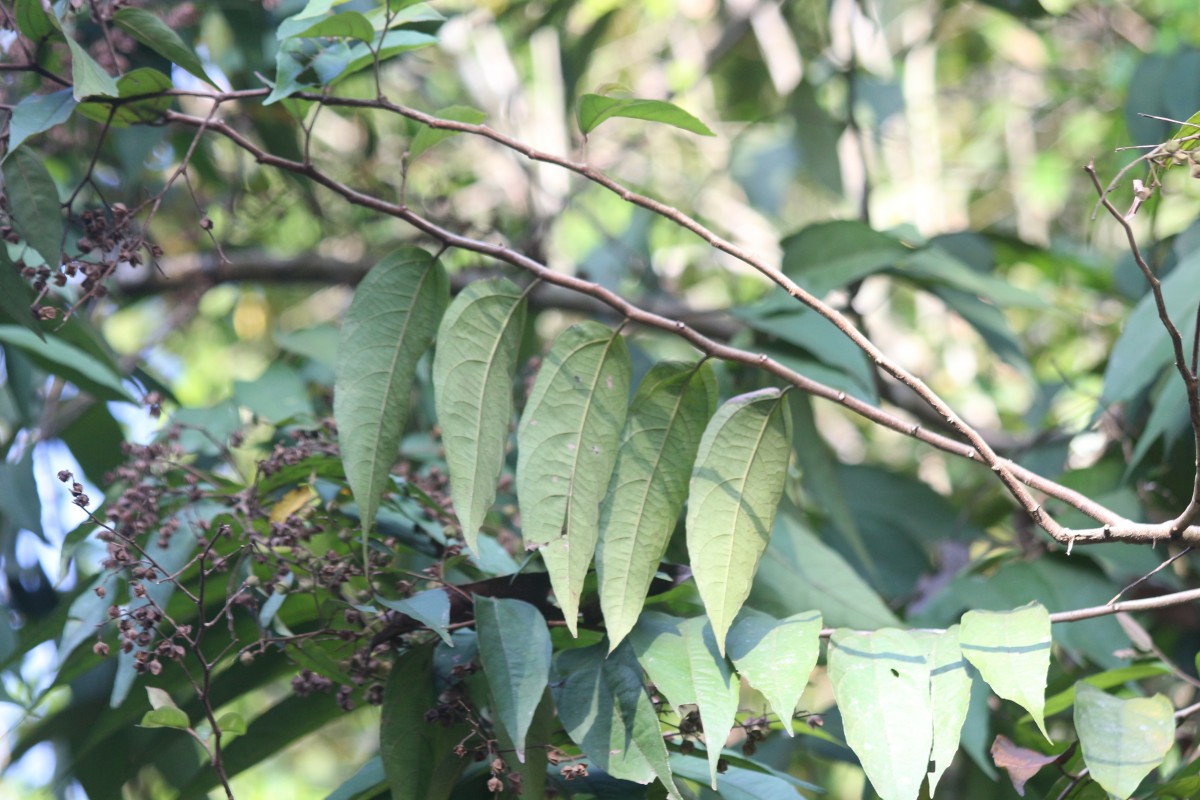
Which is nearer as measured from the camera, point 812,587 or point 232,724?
point 232,724

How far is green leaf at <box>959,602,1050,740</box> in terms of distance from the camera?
452 millimetres

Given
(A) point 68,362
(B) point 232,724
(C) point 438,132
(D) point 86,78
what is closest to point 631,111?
(C) point 438,132

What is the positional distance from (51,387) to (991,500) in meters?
1.04

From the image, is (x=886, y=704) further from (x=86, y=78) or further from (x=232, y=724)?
(x=86, y=78)

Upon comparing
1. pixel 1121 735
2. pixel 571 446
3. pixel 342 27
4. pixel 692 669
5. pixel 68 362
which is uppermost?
pixel 342 27

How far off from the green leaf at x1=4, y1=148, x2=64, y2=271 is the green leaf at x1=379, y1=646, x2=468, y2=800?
256 millimetres

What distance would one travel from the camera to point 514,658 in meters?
0.50

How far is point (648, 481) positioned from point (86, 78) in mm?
306

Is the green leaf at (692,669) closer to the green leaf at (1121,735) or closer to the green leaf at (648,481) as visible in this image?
the green leaf at (648,481)

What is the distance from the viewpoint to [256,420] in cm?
84

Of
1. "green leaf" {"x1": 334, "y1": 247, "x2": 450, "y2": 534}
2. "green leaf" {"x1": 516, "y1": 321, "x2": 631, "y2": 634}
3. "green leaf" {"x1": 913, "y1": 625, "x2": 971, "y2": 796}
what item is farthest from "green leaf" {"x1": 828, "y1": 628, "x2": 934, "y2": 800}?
"green leaf" {"x1": 334, "y1": 247, "x2": 450, "y2": 534}

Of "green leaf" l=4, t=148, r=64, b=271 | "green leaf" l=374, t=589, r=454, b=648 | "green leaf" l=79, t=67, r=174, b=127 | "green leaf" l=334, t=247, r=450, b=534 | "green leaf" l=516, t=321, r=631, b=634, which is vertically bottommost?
"green leaf" l=374, t=589, r=454, b=648

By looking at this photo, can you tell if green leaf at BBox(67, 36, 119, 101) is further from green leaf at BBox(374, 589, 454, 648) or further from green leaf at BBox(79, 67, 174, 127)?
green leaf at BBox(374, 589, 454, 648)

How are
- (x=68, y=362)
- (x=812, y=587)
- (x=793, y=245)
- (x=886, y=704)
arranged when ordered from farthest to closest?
(x=793, y=245) < (x=68, y=362) < (x=812, y=587) < (x=886, y=704)
